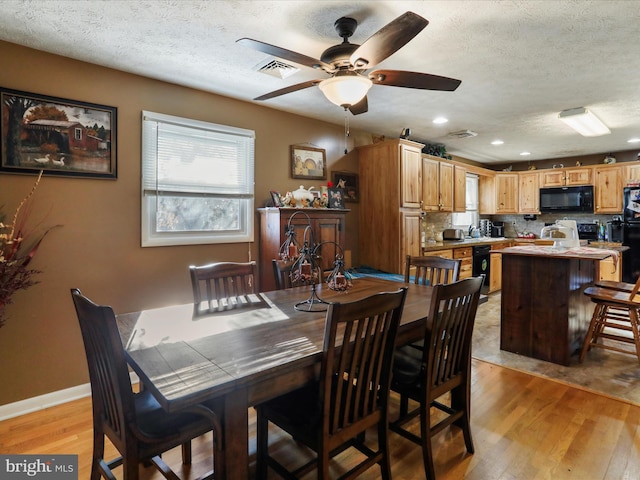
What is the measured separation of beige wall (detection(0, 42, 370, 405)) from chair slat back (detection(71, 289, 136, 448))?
4.61 ft

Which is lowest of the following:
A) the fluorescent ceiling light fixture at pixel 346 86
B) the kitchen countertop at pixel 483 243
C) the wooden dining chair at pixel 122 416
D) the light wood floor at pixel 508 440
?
the light wood floor at pixel 508 440

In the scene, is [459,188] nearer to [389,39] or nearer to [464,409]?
[464,409]

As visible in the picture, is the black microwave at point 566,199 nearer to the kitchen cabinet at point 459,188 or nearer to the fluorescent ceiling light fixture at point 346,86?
the kitchen cabinet at point 459,188

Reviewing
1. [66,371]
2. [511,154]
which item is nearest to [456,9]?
[66,371]

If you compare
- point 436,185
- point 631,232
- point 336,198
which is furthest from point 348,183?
point 631,232

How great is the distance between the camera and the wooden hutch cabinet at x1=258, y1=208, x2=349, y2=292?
3244 millimetres

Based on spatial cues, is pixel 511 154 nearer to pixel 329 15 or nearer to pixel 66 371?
pixel 329 15

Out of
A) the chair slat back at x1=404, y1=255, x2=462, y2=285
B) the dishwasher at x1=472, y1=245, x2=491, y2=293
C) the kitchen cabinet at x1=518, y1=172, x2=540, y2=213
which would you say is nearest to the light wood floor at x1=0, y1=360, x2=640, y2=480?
the chair slat back at x1=404, y1=255, x2=462, y2=285

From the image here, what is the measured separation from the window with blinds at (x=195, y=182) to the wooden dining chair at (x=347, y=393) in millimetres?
1964

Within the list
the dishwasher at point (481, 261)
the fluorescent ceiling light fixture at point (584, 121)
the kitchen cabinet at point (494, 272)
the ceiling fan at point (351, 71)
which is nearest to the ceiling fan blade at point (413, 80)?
the ceiling fan at point (351, 71)

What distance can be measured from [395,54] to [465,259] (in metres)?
3.67

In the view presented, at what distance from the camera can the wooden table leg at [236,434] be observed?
3.82 ft

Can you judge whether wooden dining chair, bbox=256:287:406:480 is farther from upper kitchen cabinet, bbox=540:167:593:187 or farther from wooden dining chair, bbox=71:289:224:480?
upper kitchen cabinet, bbox=540:167:593:187

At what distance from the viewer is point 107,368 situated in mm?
1286
